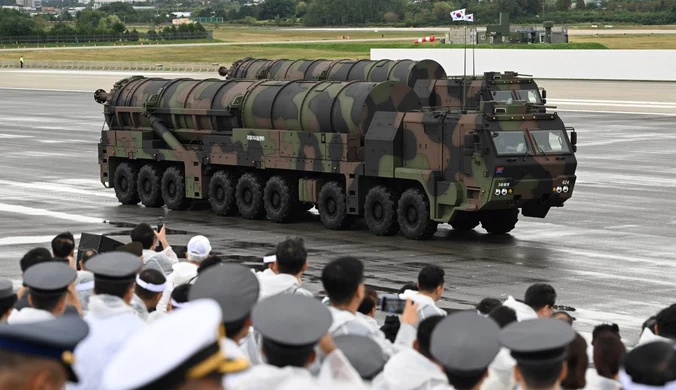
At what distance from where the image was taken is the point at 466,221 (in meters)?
21.9

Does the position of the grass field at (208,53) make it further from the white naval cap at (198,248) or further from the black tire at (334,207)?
the white naval cap at (198,248)

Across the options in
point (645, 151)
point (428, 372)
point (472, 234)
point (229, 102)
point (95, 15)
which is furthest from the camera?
Result: point (95, 15)

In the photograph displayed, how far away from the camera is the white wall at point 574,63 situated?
6266 centimetres

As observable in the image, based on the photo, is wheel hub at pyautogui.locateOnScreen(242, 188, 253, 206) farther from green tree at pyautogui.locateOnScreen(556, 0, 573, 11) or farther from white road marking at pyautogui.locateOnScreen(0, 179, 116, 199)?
green tree at pyautogui.locateOnScreen(556, 0, 573, 11)

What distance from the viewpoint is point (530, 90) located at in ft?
106

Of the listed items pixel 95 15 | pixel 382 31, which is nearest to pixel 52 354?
pixel 382 31

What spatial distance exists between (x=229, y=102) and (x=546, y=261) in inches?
322

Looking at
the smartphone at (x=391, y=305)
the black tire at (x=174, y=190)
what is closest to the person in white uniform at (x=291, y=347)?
the smartphone at (x=391, y=305)

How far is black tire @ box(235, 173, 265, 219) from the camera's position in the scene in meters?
23.8

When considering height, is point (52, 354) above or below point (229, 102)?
above

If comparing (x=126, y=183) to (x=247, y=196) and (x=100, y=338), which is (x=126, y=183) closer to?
(x=247, y=196)

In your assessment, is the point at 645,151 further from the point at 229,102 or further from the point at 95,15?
the point at 95,15

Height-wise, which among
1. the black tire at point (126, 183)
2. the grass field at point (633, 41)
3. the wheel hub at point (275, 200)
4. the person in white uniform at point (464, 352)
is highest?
the person in white uniform at point (464, 352)

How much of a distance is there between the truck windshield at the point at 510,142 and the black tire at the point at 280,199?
4371mm
